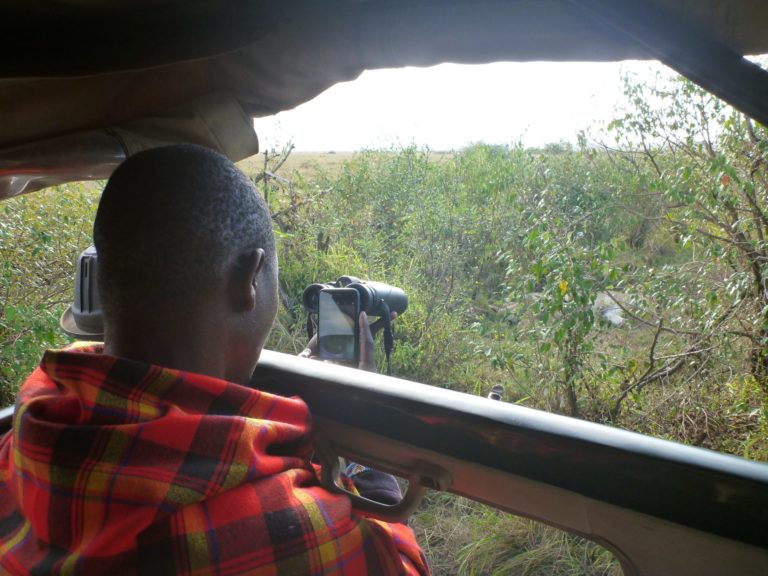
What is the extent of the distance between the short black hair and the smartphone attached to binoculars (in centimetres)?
43

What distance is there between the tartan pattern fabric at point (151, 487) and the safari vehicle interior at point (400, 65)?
0.21m

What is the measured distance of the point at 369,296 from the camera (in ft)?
4.97

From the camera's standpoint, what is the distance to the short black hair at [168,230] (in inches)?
39.4

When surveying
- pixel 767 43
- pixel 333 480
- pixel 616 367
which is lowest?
pixel 616 367

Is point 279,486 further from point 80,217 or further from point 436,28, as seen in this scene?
point 80,217

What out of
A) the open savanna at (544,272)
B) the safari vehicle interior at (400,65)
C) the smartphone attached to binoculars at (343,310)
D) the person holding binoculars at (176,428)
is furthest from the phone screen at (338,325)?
the open savanna at (544,272)

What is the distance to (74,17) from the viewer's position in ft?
3.67

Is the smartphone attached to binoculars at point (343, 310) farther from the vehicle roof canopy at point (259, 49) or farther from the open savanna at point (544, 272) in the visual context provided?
the open savanna at point (544, 272)

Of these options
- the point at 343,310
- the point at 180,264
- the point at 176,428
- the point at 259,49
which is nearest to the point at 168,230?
the point at 180,264

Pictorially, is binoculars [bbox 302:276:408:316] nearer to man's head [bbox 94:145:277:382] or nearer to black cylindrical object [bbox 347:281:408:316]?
black cylindrical object [bbox 347:281:408:316]

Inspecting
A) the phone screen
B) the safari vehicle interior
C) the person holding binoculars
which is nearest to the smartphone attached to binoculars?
the phone screen

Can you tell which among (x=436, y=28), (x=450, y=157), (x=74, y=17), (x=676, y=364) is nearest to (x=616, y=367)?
(x=676, y=364)

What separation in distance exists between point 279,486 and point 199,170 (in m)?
0.52

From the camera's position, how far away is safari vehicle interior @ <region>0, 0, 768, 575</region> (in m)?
0.86
